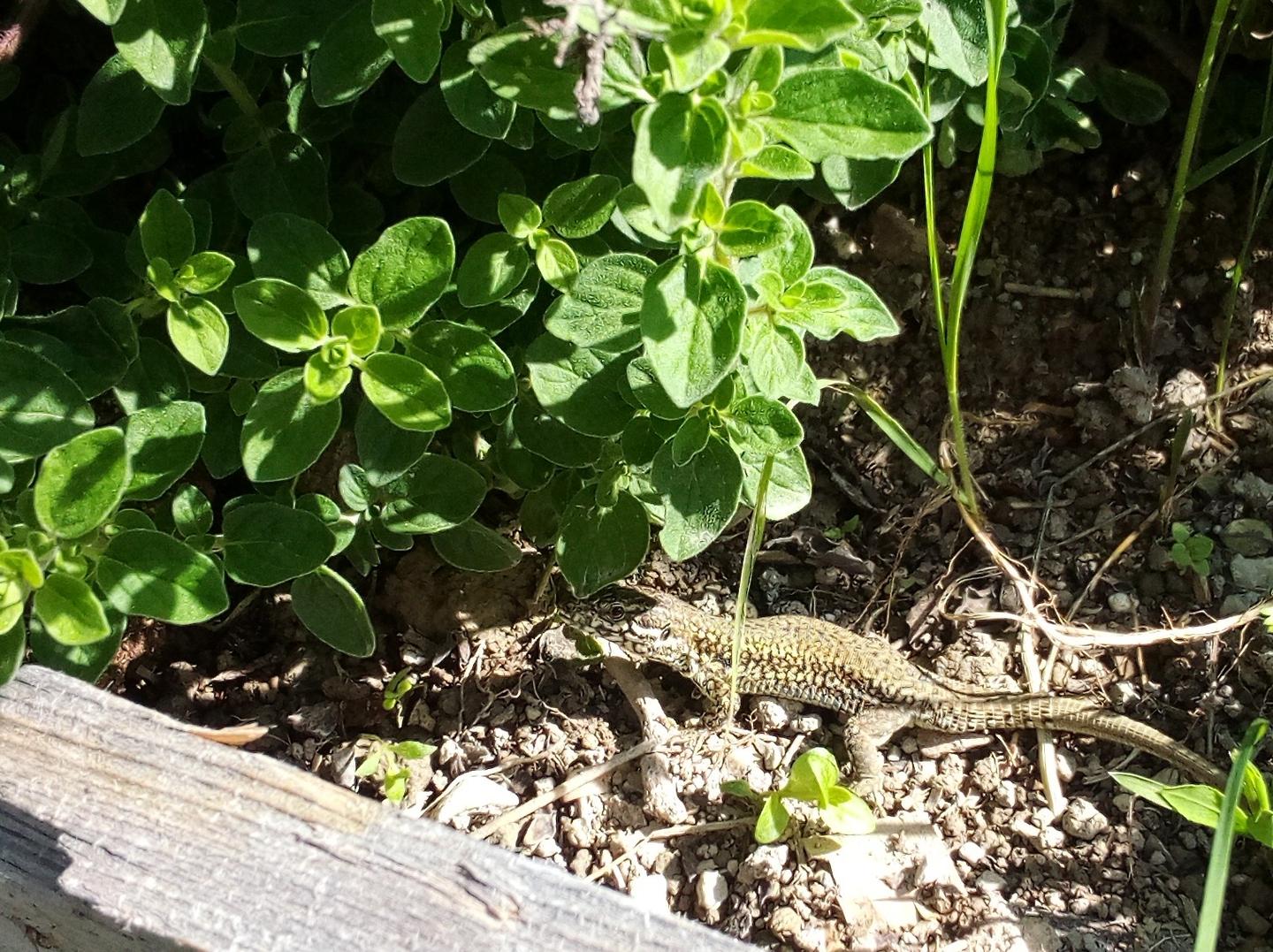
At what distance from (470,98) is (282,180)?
0.53 m

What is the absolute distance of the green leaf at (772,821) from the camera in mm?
2518

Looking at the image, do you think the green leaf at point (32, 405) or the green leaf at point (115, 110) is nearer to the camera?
the green leaf at point (32, 405)

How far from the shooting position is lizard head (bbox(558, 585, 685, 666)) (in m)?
2.96

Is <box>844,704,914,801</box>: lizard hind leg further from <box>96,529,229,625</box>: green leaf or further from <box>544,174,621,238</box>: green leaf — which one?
<box>96,529,229,625</box>: green leaf

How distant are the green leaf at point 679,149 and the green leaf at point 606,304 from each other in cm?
43

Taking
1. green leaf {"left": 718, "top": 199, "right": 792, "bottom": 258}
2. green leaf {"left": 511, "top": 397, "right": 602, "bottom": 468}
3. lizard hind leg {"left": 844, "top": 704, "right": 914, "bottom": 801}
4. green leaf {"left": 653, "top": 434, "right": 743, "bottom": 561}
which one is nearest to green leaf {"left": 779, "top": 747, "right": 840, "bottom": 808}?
lizard hind leg {"left": 844, "top": 704, "right": 914, "bottom": 801}

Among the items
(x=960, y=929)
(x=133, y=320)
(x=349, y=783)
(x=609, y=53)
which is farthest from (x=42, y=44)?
(x=960, y=929)

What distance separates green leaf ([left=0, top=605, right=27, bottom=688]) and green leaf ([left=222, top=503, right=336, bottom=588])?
37 cm

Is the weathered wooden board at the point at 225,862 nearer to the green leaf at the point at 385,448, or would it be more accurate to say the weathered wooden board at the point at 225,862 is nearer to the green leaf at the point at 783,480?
the green leaf at the point at 385,448

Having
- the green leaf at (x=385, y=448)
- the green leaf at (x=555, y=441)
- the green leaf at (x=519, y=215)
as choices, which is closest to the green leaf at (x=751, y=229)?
the green leaf at (x=519, y=215)

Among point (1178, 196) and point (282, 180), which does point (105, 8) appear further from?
point (1178, 196)

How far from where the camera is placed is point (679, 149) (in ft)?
5.12

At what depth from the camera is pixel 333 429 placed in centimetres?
200

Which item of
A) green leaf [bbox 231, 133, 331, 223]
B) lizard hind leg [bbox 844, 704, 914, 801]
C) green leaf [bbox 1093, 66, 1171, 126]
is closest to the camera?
green leaf [bbox 231, 133, 331, 223]
